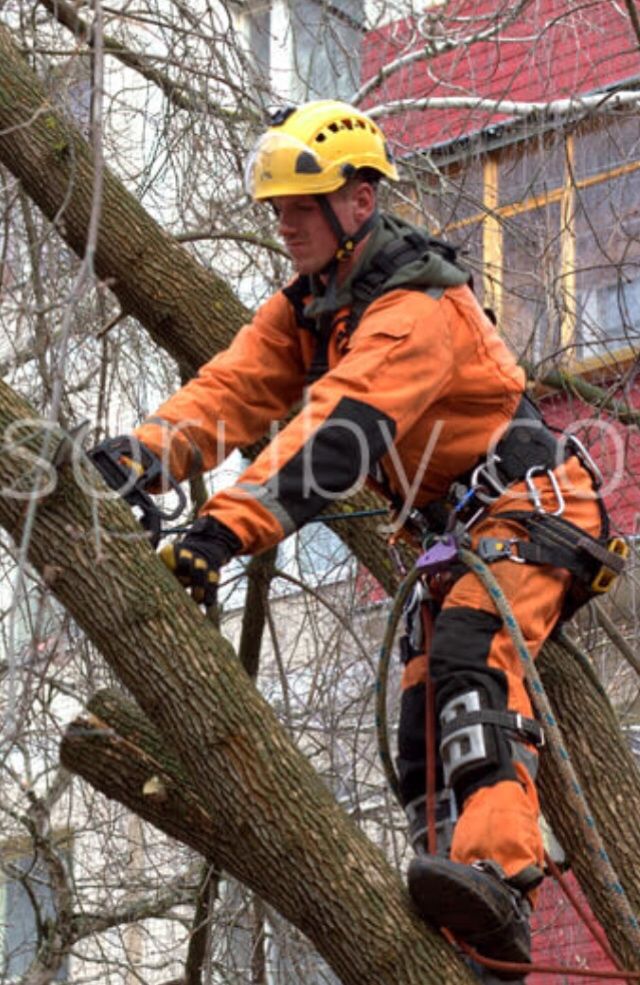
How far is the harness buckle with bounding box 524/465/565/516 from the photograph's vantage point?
523 centimetres

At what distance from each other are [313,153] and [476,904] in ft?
6.39

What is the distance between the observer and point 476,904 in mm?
4414

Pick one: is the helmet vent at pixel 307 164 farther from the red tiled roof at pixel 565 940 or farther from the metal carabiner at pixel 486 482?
the red tiled roof at pixel 565 940

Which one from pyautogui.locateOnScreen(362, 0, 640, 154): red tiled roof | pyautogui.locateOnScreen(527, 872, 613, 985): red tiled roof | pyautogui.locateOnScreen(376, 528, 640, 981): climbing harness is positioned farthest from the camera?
pyautogui.locateOnScreen(362, 0, 640, 154): red tiled roof

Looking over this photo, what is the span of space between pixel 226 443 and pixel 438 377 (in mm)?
800

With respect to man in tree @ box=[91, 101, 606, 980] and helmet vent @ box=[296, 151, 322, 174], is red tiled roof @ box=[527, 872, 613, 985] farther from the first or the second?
helmet vent @ box=[296, 151, 322, 174]

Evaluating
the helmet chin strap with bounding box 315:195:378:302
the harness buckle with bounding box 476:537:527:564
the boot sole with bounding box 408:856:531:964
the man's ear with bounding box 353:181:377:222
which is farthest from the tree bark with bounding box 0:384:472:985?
the man's ear with bounding box 353:181:377:222

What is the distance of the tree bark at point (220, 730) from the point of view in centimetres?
444

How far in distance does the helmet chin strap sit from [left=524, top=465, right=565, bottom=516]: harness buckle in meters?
0.67

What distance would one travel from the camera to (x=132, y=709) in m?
5.12

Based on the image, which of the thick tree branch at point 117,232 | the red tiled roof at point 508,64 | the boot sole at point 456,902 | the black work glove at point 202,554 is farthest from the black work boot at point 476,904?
the red tiled roof at point 508,64

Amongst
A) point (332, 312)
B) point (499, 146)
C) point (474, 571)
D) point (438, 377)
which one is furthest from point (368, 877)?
point (499, 146)

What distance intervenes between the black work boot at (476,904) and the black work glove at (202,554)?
767mm

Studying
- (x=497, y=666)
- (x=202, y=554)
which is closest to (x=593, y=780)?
(x=497, y=666)
